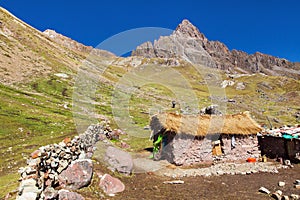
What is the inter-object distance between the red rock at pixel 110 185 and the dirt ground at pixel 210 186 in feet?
1.10

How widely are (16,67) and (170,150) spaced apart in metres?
60.0

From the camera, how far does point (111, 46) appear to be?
2175cm

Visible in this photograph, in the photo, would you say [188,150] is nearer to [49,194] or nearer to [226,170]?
[226,170]

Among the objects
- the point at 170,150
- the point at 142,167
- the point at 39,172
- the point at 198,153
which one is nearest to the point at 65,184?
the point at 39,172

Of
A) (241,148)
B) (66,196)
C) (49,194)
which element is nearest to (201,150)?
(241,148)

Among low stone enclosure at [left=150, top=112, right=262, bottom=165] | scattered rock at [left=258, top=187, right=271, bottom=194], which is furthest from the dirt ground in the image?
low stone enclosure at [left=150, top=112, right=262, bottom=165]

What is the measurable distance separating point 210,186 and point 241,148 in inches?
297

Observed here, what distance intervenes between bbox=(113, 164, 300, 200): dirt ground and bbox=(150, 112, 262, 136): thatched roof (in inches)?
163

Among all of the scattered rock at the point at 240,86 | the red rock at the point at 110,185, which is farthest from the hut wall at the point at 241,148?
the scattered rock at the point at 240,86

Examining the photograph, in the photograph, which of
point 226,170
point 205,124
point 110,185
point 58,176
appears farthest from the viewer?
point 205,124

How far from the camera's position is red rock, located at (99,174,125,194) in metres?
12.2

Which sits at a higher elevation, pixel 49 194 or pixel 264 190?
pixel 49 194

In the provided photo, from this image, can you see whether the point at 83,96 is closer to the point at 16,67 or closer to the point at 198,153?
A: the point at 16,67

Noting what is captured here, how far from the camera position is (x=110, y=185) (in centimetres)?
1246
